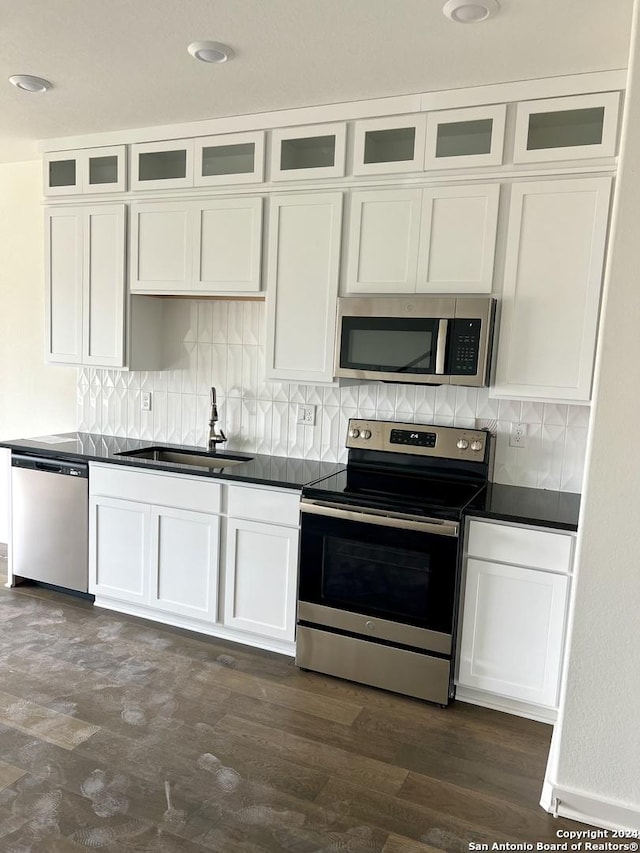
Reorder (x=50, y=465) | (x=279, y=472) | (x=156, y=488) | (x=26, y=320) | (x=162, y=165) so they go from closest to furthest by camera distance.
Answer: (x=279, y=472), (x=156, y=488), (x=162, y=165), (x=50, y=465), (x=26, y=320)

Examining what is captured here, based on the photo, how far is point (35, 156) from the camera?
4.12m

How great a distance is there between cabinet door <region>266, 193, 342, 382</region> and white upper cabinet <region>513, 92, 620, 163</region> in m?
0.86

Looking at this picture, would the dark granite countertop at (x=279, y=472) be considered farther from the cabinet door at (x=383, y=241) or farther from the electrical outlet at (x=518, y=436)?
the cabinet door at (x=383, y=241)

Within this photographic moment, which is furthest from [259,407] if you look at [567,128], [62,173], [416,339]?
[567,128]

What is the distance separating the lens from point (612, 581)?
2.02 m

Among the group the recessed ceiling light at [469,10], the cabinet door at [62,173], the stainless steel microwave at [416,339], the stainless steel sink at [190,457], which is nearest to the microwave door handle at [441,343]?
the stainless steel microwave at [416,339]

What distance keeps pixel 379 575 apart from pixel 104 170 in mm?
2698

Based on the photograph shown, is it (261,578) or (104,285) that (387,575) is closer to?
(261,578)

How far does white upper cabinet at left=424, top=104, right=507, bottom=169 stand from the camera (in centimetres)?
272

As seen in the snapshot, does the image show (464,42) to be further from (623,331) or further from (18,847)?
(18,847)

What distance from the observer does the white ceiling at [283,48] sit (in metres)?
2.18

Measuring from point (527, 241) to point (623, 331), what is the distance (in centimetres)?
91

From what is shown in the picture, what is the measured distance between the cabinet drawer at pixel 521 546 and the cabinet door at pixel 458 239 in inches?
40.9

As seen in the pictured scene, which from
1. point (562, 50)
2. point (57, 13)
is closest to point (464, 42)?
point (562, 50)
